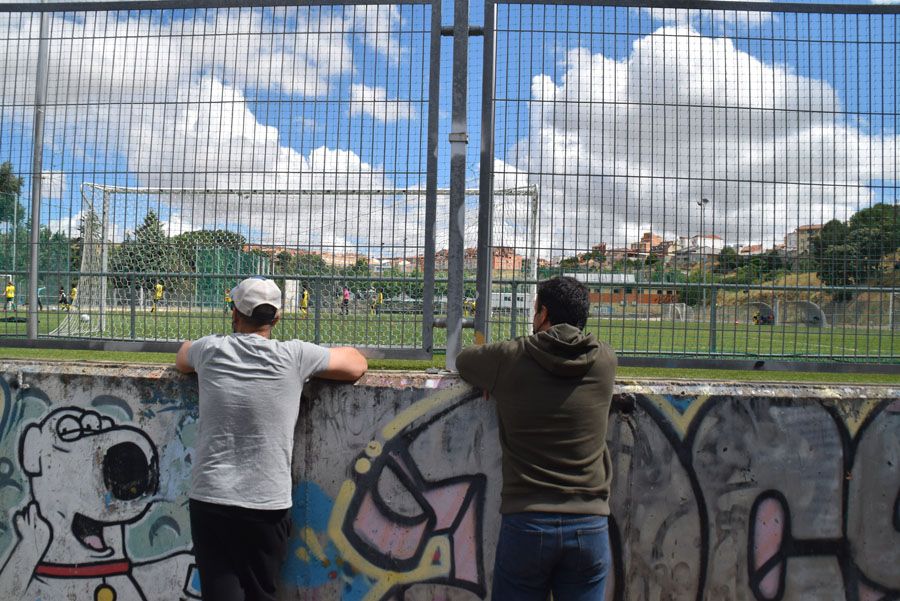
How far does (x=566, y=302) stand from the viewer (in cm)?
288

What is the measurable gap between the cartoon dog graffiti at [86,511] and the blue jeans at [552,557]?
1.83 meters

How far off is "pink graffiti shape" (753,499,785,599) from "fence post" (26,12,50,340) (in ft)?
13.9

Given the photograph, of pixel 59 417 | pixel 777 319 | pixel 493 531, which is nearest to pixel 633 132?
pixel 777 319

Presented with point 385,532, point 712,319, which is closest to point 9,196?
point 385,532

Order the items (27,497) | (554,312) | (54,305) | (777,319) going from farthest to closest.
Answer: (54,305) < (777,319) < (27,497) < (554,312)

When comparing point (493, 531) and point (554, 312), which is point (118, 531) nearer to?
point (493, 531)

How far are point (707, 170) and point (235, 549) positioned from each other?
306cm

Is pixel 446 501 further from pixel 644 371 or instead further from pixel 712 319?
pixel 644 371

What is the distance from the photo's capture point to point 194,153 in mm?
3986

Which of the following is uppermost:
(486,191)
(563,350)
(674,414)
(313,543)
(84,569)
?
(486,191)

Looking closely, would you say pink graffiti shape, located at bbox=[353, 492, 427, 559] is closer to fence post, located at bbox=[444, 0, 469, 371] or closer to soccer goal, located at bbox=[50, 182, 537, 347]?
fence post, located at bbox=[444, 0, 469, 371]

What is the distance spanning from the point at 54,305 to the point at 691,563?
3.89 metres

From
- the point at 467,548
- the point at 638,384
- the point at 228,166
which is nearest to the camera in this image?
the point at 467,548

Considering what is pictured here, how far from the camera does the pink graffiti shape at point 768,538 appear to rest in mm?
3525
